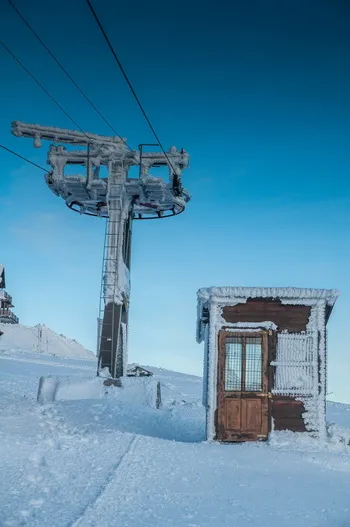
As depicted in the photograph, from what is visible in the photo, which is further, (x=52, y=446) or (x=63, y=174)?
(x=63, y=174)

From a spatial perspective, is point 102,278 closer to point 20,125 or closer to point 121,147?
point 121,147

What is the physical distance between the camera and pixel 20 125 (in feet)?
79.8

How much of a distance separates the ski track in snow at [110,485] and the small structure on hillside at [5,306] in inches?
1434

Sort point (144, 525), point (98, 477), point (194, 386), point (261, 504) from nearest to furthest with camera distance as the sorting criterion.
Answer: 1. point (144, 525)
2. point (261, 504)
3. point (98, 477)
4. point (194, 386)

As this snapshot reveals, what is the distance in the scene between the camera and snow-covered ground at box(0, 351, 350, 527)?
766 centimetres

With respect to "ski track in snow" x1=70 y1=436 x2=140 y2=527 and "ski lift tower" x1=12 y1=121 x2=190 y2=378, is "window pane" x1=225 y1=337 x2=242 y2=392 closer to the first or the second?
"ski track in snow" x1=70 y1=436 x2=140 y2=527

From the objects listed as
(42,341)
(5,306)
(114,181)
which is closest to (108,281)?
(114,181)

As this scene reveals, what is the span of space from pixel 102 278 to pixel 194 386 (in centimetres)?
2043

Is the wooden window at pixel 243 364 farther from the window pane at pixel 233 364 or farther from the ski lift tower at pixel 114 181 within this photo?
the ski lift tower at pixel 114 181

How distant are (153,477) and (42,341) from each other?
82.7m

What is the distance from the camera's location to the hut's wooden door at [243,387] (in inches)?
577

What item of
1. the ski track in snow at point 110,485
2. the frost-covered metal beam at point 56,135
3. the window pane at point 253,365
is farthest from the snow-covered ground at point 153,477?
the frost-covered metal beam at point 56,135

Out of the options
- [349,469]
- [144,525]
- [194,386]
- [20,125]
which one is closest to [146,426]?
[349,469]

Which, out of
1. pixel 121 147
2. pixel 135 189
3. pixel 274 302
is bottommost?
pixel 274 302
